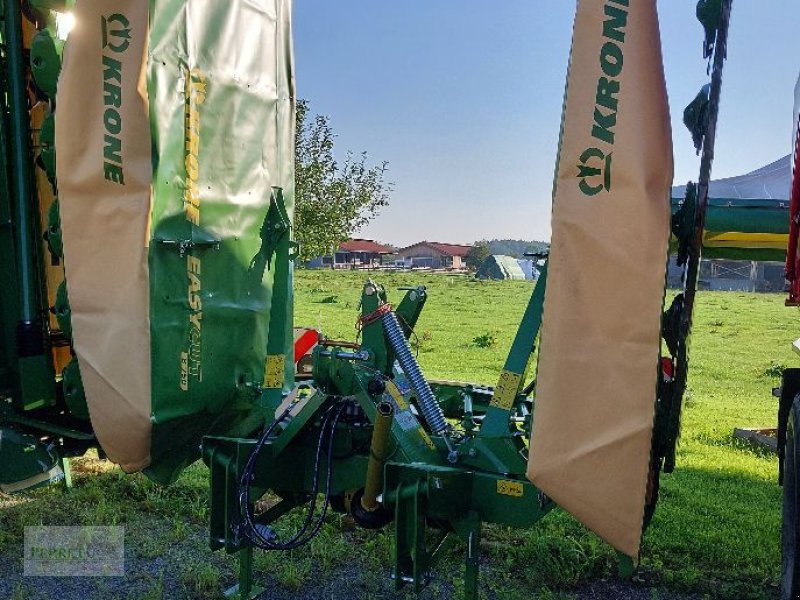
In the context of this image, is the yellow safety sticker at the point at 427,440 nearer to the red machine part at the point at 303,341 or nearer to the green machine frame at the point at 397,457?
the green machine frame at the point at 397,457

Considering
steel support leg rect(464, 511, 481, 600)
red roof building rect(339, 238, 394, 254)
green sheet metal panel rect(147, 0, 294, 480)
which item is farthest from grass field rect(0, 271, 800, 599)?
red roof building rect(339, 238, 394, 254)

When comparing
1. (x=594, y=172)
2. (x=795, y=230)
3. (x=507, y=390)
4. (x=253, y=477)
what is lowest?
(x=253, y=477)

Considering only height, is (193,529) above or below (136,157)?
below

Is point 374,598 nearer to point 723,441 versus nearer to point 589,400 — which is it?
point 589,400

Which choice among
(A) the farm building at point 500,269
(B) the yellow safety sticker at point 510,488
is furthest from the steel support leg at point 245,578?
(A) the farm building at point 500,269

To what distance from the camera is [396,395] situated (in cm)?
362

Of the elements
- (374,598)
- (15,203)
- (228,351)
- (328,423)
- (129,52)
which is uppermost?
(129,52)

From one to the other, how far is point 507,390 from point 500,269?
37.5m

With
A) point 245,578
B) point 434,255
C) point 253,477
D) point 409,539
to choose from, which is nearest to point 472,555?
point 409,539

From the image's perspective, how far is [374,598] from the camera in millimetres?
3939

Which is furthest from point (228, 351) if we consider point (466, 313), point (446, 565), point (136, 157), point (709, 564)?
point (466, 313)

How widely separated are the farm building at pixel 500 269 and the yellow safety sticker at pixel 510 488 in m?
37.1

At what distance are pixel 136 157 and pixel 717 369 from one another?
10656mm

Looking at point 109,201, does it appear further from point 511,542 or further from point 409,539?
point 511,542
